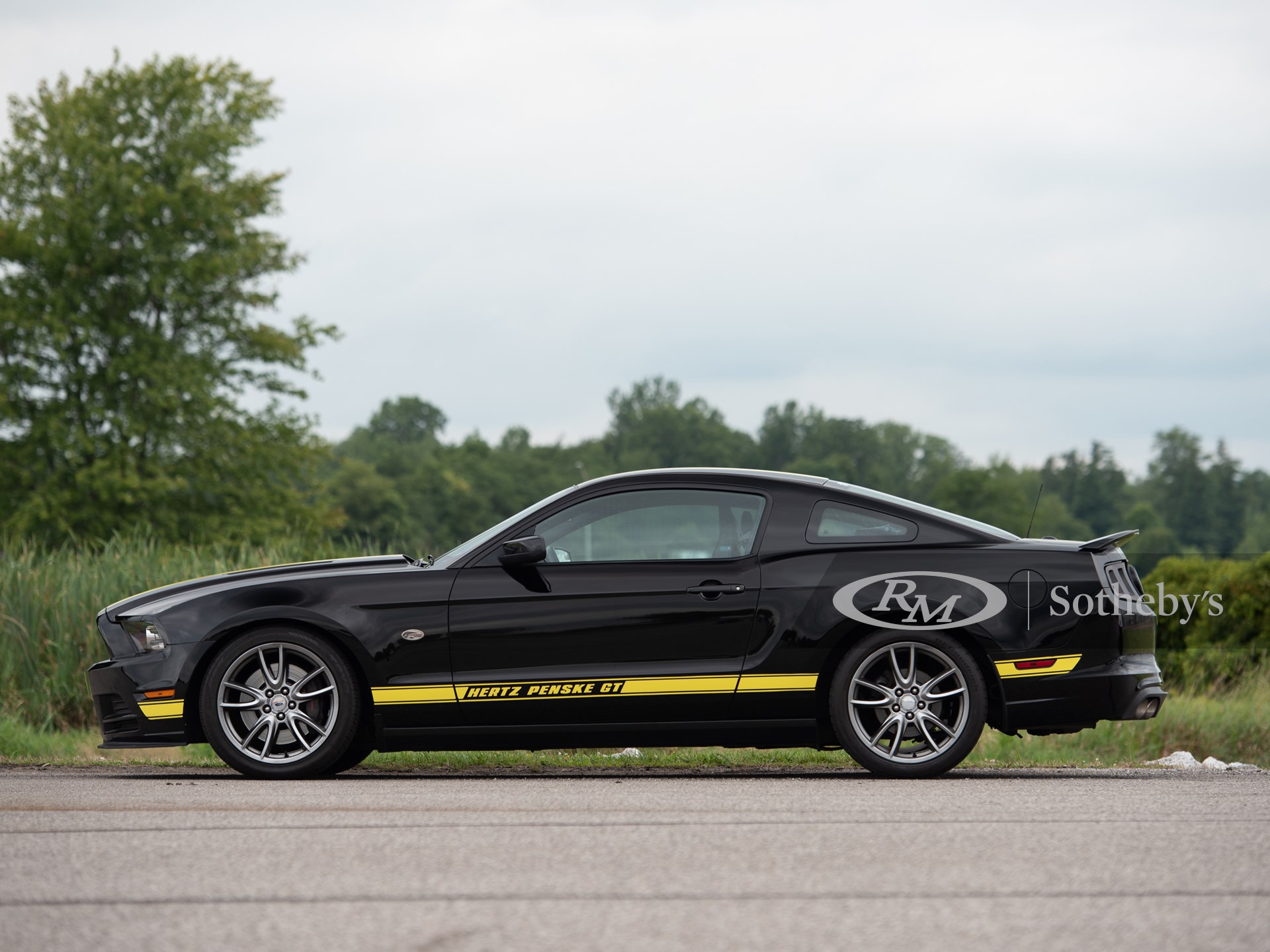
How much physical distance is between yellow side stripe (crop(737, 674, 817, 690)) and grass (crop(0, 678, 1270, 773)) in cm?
140

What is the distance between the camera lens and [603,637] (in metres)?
7.44

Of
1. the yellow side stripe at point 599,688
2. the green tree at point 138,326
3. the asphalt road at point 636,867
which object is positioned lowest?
the asphalt road at point 636,867

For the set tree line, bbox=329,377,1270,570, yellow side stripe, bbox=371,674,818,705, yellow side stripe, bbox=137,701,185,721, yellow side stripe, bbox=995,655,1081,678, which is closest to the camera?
yellow side stripe, bbox=371,674,818,705

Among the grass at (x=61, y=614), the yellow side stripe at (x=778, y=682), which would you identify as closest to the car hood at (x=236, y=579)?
the yellow side stripe at (x=778, y=682)

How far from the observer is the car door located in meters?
7.40

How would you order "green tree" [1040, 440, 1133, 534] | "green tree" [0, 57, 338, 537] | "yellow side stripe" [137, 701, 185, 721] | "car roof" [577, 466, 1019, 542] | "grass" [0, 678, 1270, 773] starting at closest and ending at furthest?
"yellow side stripe" [137, 701, 185, 721], "car roof" [577, 466, 1019, 542], "grass" [0, 678, 1270, 773], "green tree" [0, 57, 338, 537], "green tree" [1040, 440, 1133, 534]

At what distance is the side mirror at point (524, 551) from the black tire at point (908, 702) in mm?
1594

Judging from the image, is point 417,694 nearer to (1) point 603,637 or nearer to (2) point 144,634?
(1) point 603,637

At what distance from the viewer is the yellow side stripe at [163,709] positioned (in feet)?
24.9

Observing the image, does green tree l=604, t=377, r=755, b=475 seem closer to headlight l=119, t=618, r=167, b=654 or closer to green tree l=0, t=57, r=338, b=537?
green tree l=0, t=57, r=338, b=537

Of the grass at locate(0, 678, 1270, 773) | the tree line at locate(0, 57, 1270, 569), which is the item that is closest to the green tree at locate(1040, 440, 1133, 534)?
the tree line at locate(0, 57, 1270, 569)

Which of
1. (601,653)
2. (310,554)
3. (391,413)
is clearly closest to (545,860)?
(601,653)

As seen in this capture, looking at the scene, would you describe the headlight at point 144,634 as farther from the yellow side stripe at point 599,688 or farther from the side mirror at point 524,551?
the side mirror at point 524,551

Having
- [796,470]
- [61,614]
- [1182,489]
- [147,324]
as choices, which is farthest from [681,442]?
[61,614]
